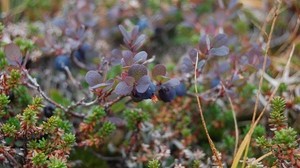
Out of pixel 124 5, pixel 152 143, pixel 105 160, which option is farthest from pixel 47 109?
pixel 124 5

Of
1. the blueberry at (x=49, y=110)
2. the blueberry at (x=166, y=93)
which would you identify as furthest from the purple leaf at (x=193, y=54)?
the blueberry at (x=49, y=110)

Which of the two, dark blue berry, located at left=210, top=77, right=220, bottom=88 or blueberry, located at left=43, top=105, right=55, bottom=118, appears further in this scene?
dark blue berry, located at left=210, top=77, right=220, bottom=88

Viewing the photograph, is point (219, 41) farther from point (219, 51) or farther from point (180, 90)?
point (180, 90)

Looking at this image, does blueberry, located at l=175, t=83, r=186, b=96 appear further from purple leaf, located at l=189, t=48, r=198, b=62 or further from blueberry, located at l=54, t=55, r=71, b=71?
blueberry, located at l=54, t=55, r=71, b=71

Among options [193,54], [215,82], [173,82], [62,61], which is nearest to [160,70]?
[173,82]

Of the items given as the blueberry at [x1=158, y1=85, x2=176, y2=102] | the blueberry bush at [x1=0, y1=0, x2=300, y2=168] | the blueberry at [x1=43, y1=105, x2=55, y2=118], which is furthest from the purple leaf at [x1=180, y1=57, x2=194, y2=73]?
the blueberry at [x1=43, y1=105, x2=55, y2=118]

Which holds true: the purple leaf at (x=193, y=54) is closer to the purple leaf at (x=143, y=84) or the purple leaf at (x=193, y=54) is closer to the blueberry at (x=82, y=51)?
the purple leaf at (x=143, y=84)

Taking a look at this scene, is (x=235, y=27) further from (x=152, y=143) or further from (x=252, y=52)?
(x=152, y=143)
